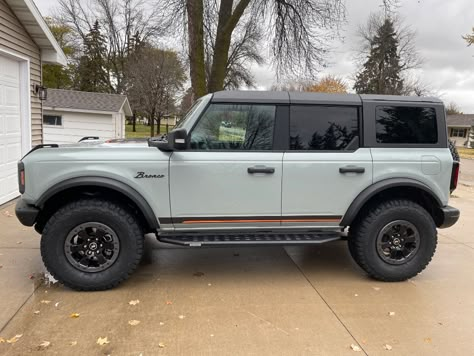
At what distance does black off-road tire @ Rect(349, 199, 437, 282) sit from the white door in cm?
93

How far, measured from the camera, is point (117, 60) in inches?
1844

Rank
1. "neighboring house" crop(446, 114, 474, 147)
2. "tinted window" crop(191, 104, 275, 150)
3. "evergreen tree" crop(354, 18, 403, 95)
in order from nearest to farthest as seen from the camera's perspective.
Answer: "tinted window" crop(191, 104, 275, 150)
"evergreen tree" crop(354, 18, 403, 95)
"neighboring house" crop(446, 114, 474, 147)

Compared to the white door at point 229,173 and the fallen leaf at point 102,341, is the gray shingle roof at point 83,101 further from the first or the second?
the fallen leaf at point 102,341

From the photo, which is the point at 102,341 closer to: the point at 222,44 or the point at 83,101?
the point at 222,44

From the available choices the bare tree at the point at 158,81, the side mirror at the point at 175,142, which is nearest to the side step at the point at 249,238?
the side mirror at the point at 175,142

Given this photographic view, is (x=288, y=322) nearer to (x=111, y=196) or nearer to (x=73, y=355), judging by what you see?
(x=73, y=355)

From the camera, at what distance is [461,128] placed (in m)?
59.1

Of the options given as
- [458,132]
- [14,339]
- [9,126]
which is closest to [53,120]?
[9,126]

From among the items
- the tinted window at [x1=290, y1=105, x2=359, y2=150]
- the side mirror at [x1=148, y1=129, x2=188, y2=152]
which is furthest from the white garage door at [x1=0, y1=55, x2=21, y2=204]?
the tinted window at [x1=290, y1=105, x2=359, y2=150]

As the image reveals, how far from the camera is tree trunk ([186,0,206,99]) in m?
13.0

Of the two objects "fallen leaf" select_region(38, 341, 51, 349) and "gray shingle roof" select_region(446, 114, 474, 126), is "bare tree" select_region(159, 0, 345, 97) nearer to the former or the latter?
"fallen leaf" select_region(38, 341, 51, 349)

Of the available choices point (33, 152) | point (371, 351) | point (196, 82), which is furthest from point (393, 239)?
point (196, 82)

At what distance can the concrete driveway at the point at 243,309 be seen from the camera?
3.19m

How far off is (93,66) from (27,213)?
46.2 meters
